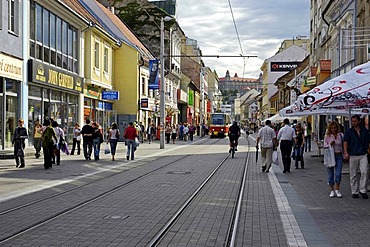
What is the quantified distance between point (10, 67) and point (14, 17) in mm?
2364

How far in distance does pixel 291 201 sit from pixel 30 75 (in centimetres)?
1694

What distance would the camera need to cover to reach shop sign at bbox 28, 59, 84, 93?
25469mm

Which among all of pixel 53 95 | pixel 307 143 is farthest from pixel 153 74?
pixel 307 143

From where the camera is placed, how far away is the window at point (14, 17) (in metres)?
23.6

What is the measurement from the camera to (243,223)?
9.11 m

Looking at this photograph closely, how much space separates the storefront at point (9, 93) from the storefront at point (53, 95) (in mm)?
1161

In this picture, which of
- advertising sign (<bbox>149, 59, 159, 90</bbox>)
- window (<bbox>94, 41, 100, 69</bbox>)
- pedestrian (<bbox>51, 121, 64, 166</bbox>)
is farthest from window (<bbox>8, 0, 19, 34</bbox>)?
advertising sign (<bbox>149, 59, 159, 90</bbox>)

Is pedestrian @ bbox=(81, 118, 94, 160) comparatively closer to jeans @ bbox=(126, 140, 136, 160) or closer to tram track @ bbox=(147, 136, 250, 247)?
jeans @ bbox=(126, 140, 136, 160)

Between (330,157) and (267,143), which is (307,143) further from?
(330,157)

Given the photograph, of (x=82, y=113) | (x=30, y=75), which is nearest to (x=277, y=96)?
(x=82, y=113)

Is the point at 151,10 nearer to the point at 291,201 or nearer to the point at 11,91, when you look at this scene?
the point at 11,91

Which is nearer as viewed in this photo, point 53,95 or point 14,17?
point 14,17

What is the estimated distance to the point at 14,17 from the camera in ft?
78.0

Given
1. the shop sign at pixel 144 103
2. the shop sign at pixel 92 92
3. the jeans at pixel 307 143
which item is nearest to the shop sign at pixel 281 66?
the shop sign at pixel 144 103
